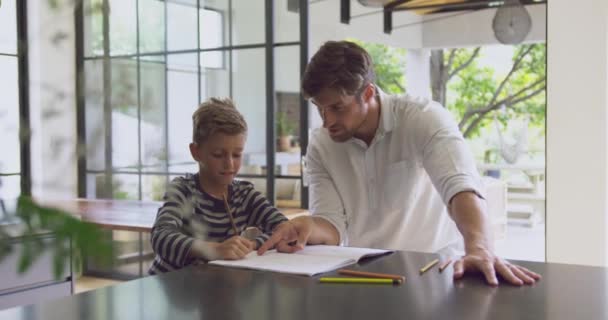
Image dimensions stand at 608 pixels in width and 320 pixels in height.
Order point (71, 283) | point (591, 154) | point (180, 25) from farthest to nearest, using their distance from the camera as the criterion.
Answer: point (180, 25) < point (591, 154) < point (71, 283)

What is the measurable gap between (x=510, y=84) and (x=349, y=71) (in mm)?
3924

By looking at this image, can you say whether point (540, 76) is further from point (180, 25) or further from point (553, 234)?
point (180, 25)

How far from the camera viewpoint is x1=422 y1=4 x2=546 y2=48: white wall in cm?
473

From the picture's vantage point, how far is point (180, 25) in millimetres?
5297

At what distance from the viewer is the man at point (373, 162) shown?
1813 millimetres

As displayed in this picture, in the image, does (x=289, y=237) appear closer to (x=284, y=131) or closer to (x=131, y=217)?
(x=131, y=217)

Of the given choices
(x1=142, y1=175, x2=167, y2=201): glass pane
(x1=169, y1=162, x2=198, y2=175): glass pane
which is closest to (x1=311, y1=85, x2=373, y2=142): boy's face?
(x1=142, y1=175, x2=167, y2=201): glass pane

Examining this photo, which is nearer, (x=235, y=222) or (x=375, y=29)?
(x=235, y=222)

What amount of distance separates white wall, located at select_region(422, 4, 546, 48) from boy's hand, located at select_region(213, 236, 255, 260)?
342 cm

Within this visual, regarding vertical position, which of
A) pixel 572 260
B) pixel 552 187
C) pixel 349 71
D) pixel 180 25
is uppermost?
pixel 180 25

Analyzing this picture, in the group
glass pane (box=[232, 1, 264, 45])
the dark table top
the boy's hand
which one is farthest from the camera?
glass pane (box=[232, 1, 264, 45])

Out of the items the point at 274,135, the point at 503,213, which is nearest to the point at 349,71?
the point at 274,135

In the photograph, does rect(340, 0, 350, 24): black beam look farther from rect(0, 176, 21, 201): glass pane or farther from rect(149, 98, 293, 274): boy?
rect(0, 176, 21, 201): glass pane

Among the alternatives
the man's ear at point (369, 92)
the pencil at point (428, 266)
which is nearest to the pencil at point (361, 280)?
the pencil at point (428, 266)
